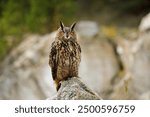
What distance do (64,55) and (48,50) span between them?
611 centimetres

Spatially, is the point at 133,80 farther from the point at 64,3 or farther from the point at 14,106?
the point at 14,106

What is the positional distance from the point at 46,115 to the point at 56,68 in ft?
1.44

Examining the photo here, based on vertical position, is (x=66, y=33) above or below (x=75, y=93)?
above

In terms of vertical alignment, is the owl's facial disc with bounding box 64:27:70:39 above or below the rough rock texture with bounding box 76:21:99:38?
below

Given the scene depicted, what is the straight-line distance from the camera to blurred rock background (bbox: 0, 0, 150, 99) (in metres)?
11.7

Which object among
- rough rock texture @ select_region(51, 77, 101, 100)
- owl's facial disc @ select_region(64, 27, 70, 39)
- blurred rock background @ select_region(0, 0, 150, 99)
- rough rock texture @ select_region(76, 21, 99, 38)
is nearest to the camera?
rough rock texture @ select_region(51, 77, 101, 100)

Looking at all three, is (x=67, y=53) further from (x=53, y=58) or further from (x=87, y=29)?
(x=87, y=29)

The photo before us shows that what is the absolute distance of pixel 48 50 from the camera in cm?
1198

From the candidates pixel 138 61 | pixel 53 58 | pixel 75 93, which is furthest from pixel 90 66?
pixel 75 93

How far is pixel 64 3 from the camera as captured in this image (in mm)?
13469

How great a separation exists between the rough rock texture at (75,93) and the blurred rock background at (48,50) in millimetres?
5410

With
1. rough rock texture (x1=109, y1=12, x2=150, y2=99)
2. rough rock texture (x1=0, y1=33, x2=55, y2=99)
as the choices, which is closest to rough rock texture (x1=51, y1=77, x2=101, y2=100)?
rough rock texture (x1=0, y1=33, x2=55, y2=99)

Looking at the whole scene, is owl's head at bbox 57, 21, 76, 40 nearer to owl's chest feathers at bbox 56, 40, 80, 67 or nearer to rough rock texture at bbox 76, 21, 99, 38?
owl's chest feathers at bbox 56, 40, 80, 67

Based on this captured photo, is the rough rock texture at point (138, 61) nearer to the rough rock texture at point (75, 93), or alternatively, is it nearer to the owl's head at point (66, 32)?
the owl's head at point (66, 32)
